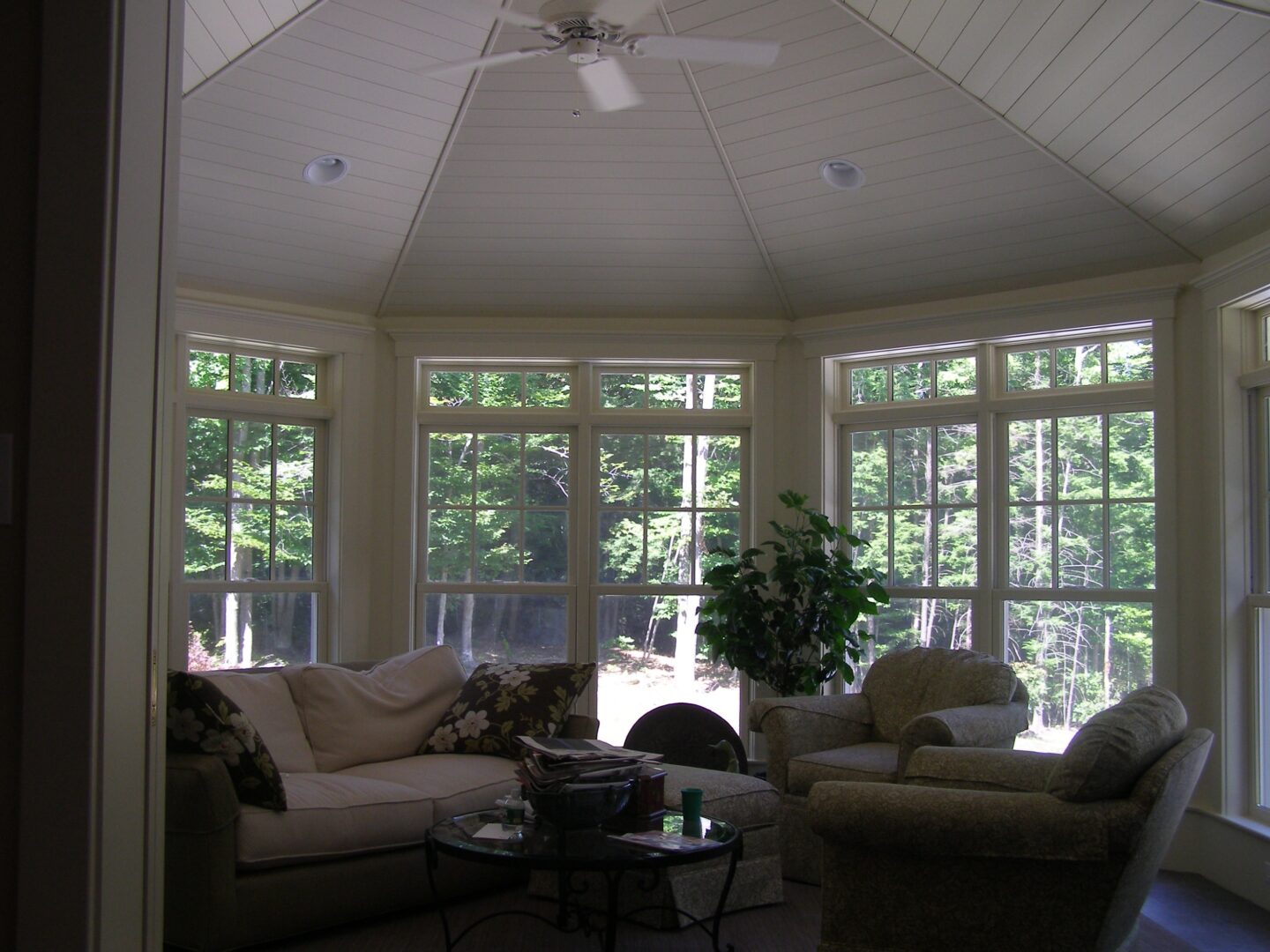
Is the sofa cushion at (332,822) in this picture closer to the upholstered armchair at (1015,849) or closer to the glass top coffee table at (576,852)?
the glass top coffee table at (576,852)

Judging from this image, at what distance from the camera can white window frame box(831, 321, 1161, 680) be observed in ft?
16.8

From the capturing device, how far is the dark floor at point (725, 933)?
3686mm

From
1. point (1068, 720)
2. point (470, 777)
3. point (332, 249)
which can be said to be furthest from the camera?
point (332, 249)

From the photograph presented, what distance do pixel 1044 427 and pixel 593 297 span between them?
2.30 metres

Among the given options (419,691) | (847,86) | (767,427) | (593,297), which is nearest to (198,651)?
(419,691)

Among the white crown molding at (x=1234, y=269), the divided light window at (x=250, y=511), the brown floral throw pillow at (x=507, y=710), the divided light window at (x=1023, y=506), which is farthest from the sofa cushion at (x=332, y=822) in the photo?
the white crown molding at (x=1234, y=269)

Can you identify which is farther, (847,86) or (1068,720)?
(1068,720)

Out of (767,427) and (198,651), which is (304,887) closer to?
(198,651)

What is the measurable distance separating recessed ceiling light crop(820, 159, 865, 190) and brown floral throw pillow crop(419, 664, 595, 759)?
238 cm

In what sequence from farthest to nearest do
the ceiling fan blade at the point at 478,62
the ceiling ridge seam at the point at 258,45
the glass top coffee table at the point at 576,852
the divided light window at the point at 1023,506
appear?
the divided light window at the point at 1023,506
the ceiling ridge seam at the point at 258,45
the ceiling fan blade at the point at 478,62
the glass top coffee table at the point at 576,852

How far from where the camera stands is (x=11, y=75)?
1.63m

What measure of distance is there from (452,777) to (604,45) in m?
2.63

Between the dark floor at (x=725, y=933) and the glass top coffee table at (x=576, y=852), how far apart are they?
0.59 feet

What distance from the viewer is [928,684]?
16.1ft
